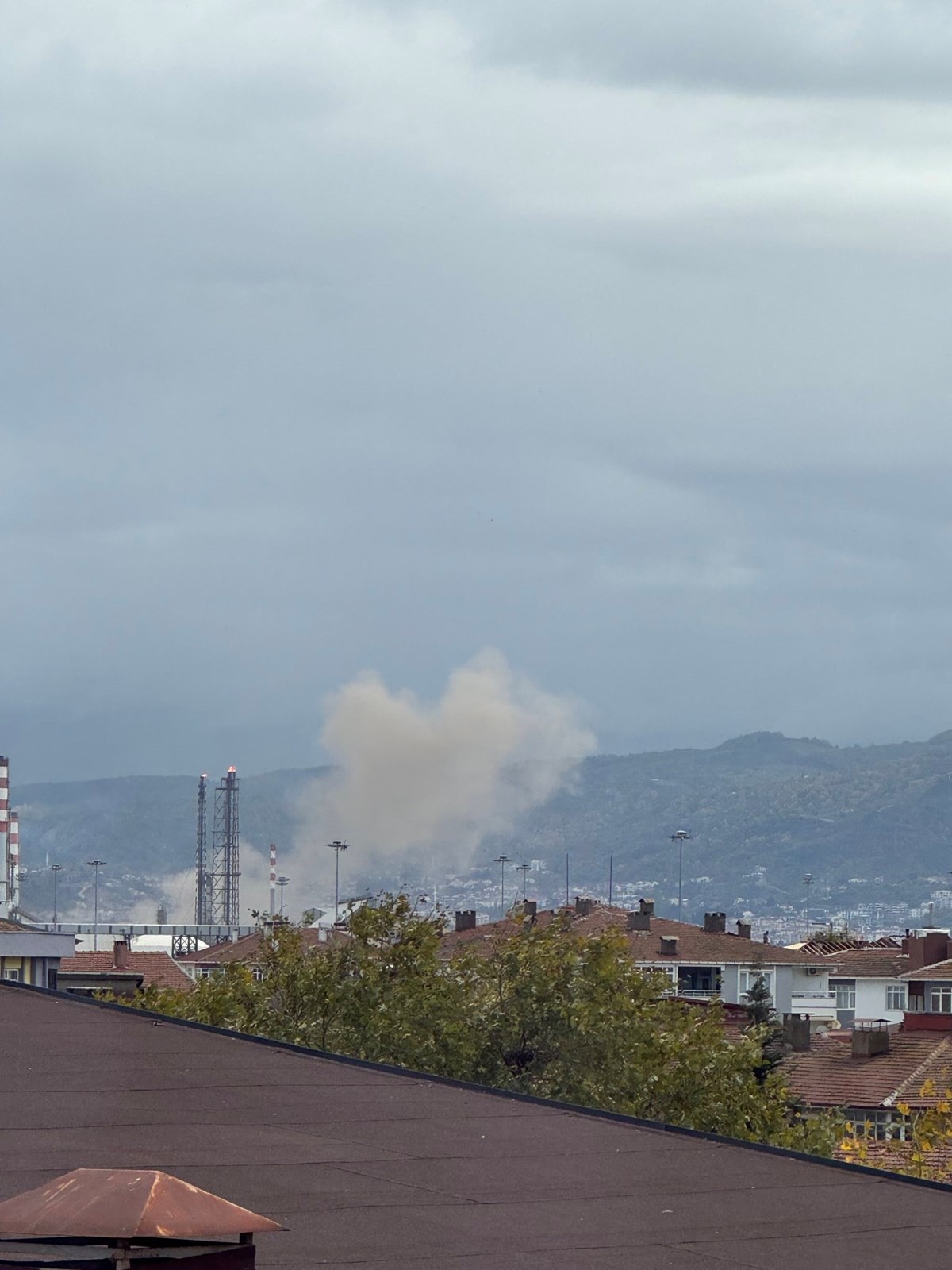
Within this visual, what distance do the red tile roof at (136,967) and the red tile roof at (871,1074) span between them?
29531mm

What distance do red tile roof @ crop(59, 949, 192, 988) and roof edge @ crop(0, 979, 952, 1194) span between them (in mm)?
58770

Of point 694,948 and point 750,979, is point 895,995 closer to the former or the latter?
point 750,979

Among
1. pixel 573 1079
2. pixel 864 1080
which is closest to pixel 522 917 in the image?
pixel 573 1079

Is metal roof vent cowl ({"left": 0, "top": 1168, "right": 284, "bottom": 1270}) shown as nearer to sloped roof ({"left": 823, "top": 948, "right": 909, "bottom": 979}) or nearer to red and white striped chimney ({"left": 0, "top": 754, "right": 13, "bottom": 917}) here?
sloped roof ({"left": 823, "top": 948, "right": 909, "bottom": 979})

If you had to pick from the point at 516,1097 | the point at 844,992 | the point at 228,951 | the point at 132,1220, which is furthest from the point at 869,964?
the point at 132,1220

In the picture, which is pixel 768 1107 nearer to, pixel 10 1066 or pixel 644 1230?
pixel 10 1066

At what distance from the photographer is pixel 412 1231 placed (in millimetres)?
9961

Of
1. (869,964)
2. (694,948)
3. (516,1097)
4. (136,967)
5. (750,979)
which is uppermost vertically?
(516,1097)

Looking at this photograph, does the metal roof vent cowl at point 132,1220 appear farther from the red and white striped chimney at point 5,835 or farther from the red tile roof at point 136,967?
the red and white striped chimney at point 5,835

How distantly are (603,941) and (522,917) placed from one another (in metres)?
4.15

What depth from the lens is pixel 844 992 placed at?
352 feet

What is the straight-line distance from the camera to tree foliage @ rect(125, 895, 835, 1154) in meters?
37.7

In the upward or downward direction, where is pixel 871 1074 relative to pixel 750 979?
downward

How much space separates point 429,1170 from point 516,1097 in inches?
138
